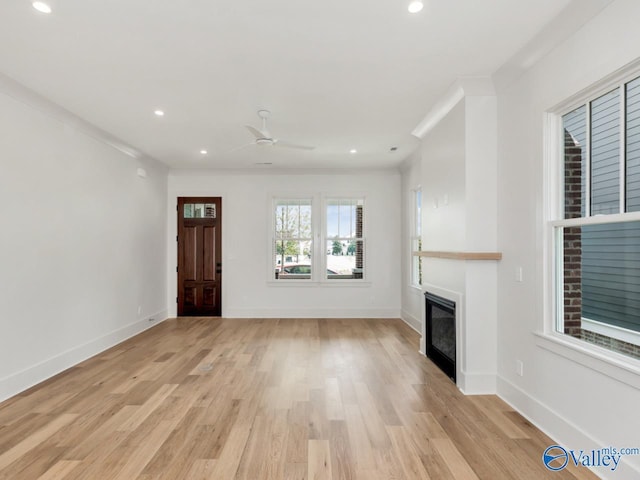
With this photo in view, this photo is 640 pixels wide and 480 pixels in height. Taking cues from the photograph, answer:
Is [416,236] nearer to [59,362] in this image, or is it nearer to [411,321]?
[411,321]

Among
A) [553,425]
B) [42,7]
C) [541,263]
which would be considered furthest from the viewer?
[541,263]

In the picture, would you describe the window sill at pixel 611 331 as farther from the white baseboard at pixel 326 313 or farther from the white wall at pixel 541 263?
the white baseboard at pixel 326 313

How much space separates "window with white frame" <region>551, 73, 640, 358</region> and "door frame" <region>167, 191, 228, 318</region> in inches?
223

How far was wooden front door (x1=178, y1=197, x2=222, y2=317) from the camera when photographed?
6.99 m

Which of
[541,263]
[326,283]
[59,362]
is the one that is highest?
[541,263]

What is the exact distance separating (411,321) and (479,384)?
2904 millimetres

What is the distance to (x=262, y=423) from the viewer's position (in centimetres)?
275

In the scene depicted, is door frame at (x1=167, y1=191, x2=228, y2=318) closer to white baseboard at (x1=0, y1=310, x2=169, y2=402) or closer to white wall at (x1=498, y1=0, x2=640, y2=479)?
white baseboard at (x1=0, y1=310, x2=169, y2=402)

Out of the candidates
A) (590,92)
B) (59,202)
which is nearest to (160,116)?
(59,202)

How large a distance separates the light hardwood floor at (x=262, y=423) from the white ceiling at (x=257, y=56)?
2.87 metres

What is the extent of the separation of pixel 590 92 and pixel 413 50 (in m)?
1.23

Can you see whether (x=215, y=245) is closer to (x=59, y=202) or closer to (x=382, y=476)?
(x=59, y=202)

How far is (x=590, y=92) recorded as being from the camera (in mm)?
2275

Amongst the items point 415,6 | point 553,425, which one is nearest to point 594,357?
point 553,425
